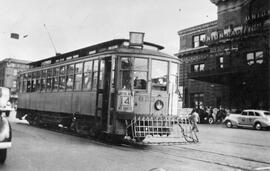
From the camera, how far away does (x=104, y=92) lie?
35.8 ft

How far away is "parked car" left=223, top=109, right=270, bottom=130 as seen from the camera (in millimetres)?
22016

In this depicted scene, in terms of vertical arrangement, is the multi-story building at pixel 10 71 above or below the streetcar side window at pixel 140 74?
above

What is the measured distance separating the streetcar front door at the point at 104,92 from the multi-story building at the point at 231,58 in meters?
17.0

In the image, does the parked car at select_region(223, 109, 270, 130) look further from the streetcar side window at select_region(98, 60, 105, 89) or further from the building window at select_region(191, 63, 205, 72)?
the streetcar side window at select_region(98, 60, 105, 89)

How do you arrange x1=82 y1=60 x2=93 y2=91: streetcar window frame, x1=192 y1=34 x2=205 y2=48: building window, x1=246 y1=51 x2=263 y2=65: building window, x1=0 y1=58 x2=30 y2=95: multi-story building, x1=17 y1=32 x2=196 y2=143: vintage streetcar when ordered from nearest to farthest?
x1=17 y1=32 x2=196 y2=143: vintage streetcar < x1=82 y1=60 x2=93 y2=91: streetcar window frame < x1=246 y1=51 x2=263 y2=65: building window < x1=192 y1=34 x2=205 y2=48: building window < x1=0 y1=58 x2=30 y2=95: multi-story building

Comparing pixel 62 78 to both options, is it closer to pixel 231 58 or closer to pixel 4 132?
pixel 4 132

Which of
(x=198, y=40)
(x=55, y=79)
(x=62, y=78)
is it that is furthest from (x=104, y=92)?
(x=198, y=40)

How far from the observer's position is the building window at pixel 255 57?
29125 millimetres

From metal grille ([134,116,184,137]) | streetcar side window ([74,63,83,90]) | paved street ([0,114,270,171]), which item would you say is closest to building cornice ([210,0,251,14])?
streetcar side window ([74,63,83,90])

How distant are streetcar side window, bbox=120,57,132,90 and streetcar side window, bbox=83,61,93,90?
1642mm

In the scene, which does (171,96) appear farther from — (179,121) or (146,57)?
(146,57)

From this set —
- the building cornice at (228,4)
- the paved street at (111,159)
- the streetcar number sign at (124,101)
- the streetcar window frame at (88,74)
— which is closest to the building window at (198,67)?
the building cornice at (228,4)

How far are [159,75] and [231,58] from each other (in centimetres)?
2285

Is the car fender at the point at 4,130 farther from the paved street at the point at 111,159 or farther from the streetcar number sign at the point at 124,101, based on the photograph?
the streetcar number sign at the point at 124,101
